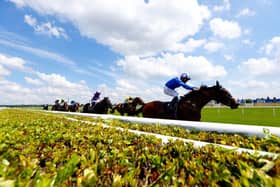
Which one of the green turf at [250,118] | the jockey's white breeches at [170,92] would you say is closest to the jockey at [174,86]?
the jockey's white breeches at [170,92]

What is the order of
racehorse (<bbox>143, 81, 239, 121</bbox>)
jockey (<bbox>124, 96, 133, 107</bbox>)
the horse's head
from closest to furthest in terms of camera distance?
racehorse (<bbox>143, 81, 239, 121</bbox>), the horse's head, jockey (<bbox>124, 96, 133, 107</bbox>)

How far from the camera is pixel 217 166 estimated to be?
139 cm

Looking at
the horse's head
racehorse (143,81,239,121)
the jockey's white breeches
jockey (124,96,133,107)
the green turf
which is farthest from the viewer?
jockey (124,96,133,107)

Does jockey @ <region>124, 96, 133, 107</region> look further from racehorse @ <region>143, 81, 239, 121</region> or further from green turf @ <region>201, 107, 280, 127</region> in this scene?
racehorse @ <region>143, 81, 239, 121</region>

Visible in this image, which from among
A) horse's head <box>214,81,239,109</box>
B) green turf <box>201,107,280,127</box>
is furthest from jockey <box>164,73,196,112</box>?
green turf <box>201,107,280,127</box>

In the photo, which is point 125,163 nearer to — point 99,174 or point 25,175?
point 99,174

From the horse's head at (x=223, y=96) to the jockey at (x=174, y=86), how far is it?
80 centimetres

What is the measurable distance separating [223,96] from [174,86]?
177 centimetres

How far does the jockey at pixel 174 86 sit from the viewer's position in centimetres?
781

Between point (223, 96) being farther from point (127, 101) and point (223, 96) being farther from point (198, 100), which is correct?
point (127, 101)

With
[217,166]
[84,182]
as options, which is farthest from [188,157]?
[84,182]

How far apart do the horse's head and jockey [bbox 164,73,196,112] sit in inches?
31.3

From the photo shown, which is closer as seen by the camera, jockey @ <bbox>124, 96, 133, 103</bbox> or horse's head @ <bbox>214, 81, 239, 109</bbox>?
horse's head @ <bbox>214, 81, 239, 109</bbox>

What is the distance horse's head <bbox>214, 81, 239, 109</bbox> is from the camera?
742 centimetres
